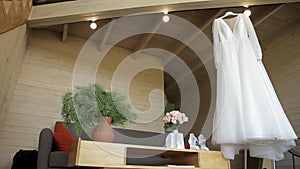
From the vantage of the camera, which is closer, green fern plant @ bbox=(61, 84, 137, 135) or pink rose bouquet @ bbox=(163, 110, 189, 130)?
green fern plant @ bbox=(61, 84, 137, 135)

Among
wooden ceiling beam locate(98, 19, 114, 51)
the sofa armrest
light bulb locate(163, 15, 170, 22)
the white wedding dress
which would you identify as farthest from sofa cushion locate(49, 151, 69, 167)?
light bulb locate(163, 15, 170, 22)

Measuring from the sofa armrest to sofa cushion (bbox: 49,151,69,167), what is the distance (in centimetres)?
4

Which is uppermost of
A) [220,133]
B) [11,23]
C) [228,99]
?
[11,23]

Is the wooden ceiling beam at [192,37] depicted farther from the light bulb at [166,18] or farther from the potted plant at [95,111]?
the potted plant at [95,111]

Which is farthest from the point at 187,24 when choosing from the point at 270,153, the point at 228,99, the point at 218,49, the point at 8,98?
the point at 8,98

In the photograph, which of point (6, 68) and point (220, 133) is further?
point (6, 68)

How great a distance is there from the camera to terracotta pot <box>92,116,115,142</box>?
6.36ft

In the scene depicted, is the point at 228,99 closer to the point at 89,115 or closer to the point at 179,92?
the point at 89,115

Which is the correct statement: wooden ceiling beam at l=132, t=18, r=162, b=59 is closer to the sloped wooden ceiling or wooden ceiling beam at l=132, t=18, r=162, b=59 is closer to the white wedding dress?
the sloped wooden ceiling

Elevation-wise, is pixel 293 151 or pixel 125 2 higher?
pixel 125 2

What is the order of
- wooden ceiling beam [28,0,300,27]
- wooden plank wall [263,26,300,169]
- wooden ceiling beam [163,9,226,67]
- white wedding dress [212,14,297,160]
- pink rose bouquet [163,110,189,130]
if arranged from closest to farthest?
white wedding dress [212,14,297,160] → pink rose bouquet [163,110,189,130] → wooden ceiling beam [28,0,300,27] → wooden plank wall [263,26,300,169] → wooden ceiling beam [163,9,226,67]

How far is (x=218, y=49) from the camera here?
2.41 meters

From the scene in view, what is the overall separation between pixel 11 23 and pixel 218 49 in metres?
2.03

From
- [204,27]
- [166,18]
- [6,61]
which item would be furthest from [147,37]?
[6,61]
